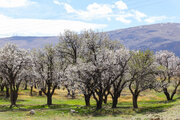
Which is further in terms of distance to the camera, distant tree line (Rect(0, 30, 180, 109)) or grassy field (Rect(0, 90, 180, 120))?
distant tree line (Rect(0, 30, 180, 109))

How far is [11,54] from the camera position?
151ft

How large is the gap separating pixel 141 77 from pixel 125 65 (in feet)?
16.6

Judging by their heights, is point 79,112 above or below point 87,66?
below

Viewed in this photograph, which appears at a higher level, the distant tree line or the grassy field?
the distant tree line

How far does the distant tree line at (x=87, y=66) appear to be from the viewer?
4353 cm

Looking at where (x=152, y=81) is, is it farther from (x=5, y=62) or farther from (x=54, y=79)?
(x=5, y=62)

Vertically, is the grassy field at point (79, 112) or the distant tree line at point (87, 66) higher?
the distant tree line at point (87, 66)

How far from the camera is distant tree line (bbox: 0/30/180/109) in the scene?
43.5 m

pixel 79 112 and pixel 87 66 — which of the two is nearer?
pixel 79 112

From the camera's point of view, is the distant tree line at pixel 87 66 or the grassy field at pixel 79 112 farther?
the distant tree line at pixel 87 66

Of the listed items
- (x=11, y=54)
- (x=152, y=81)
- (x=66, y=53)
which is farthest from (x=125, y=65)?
(x=11, y=54)

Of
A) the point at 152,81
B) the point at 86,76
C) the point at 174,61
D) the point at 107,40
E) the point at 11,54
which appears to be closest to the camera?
the point at 86,76

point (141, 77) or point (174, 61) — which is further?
point (174, 61)

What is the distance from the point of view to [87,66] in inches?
1656
